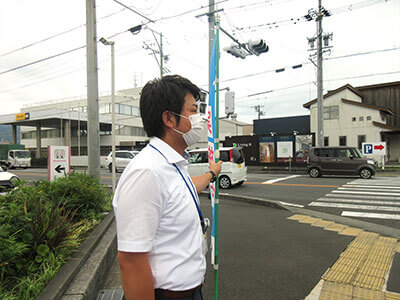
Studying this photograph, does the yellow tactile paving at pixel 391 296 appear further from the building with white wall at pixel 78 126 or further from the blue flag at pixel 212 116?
the building with white wall at pixel 78 126

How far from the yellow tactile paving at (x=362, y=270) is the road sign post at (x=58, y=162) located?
5.99 metres

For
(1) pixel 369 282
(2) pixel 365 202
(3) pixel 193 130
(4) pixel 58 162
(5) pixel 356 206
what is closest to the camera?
(3) pixel 193 130

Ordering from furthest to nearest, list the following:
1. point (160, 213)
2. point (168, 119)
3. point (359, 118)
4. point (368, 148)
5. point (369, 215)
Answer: point (359, 118)
point (368, 148)
point (369, 215)
point (168, 119)
point (160, 213)

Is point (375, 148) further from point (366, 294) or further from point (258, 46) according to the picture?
point (366, 294)

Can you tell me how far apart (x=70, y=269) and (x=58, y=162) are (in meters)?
4.87

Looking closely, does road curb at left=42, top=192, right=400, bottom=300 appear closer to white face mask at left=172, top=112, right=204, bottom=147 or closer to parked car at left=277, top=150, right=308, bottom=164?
white face mask at left=172, top=112, right=204, bottom=147

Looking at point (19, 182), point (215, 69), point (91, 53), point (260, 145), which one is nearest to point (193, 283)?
point (215, 69)

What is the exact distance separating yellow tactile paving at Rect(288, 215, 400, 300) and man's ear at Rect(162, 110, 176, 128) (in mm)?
2545

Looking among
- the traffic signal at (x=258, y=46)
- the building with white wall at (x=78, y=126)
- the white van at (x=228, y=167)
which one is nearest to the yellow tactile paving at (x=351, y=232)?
the white van at (x=228, y=167)

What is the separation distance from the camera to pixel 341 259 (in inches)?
147

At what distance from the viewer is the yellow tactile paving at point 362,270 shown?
281 centimetres

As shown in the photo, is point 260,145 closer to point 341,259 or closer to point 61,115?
point 341,259

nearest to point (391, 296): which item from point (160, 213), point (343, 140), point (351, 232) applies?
point (351, 232)

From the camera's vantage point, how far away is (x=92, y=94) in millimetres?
7461
